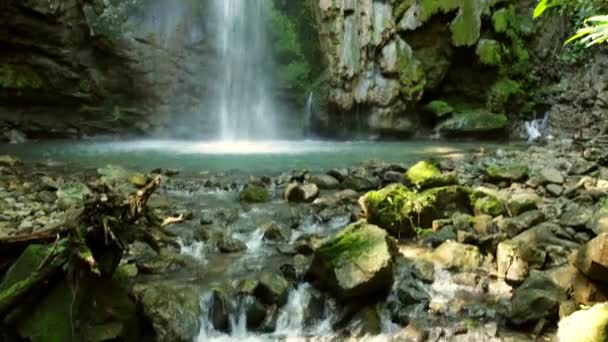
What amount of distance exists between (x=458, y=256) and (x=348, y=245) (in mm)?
1361

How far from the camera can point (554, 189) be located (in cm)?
760

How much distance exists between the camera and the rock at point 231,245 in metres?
5.78

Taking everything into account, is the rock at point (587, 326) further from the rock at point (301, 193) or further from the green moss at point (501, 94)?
the green moss at point (501, 94)

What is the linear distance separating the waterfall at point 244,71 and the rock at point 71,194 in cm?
952

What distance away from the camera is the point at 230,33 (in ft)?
57.5

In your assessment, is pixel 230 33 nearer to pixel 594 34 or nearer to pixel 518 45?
pixel 518 45

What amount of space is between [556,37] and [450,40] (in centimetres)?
453

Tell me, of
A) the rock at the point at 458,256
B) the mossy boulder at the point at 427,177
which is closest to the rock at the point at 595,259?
the rock at the point at 458,256

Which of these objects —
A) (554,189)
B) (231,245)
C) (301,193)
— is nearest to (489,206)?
(554,189)

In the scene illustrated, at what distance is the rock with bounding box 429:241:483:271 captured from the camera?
5320mm

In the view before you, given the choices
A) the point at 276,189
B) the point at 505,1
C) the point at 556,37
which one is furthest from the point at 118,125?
the point at 556,37

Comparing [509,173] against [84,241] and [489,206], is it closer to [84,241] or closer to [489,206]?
[489,206]

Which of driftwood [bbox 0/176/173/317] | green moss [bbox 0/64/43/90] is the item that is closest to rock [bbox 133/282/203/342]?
driftwood [bbox 0/176/173/317]

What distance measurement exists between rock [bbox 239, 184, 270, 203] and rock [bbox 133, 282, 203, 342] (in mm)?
3576
